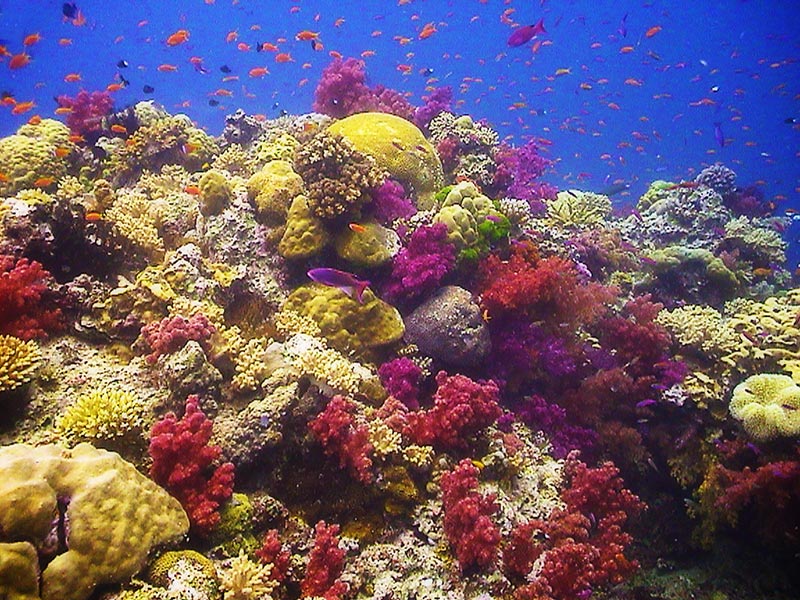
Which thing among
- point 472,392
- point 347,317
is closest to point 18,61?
point 347,317

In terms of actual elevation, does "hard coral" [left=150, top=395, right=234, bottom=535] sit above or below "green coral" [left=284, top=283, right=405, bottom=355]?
below

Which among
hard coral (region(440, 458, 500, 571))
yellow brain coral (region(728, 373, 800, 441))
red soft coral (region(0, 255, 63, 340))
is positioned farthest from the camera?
yellow brain coral (region(728, 373, 800, 441))

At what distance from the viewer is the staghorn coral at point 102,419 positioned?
14.1 feet

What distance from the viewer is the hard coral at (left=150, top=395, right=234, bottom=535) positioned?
415cm

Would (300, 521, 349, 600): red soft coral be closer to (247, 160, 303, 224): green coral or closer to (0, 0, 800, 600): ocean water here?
(0, 0, 800, 600): ocean water

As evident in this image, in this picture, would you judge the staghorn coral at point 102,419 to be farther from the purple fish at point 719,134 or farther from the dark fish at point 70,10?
the purple fish at point 719,134

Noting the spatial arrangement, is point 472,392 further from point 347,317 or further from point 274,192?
point 274,192

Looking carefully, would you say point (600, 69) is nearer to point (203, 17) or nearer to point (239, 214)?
point (203, 17)

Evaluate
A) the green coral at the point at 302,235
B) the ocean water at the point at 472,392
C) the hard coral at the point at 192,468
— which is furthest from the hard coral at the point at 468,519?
the green coral at the point at 302,235

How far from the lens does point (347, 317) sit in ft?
22.6

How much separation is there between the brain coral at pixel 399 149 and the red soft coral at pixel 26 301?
5200 mm

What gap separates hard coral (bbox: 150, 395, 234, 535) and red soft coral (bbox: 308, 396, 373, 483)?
0.93 metres

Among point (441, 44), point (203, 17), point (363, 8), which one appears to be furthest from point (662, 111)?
point (203, 17)

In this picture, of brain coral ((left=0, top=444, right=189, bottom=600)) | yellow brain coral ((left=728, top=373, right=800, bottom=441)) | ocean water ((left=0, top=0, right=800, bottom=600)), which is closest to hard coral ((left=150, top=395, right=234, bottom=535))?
ocean water ((left=0, top=0, right=800, bottom=600))
